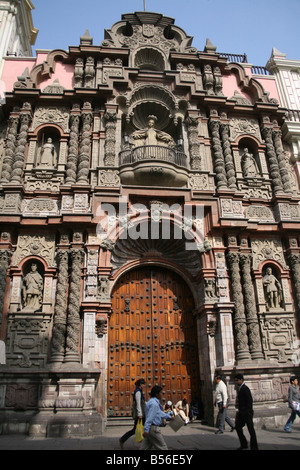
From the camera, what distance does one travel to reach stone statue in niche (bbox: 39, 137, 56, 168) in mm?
13469

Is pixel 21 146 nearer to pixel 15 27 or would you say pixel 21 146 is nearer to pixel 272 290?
pixel 15 27

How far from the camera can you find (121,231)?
12117mm

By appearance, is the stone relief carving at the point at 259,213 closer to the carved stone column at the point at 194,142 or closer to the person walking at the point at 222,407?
the carved stone column at the point at 194,142

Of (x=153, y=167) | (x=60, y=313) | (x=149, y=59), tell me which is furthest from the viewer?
(x=149, y=59)

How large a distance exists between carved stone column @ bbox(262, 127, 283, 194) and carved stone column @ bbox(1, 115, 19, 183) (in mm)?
9739

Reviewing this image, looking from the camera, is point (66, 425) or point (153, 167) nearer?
point (66, 425)

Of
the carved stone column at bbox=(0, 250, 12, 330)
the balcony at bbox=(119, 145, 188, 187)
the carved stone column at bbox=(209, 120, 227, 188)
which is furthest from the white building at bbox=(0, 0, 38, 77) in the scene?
the carved stone column at bbox=(209, 120, 227, 188)

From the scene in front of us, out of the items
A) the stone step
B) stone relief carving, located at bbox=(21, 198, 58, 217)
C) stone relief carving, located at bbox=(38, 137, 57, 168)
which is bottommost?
the stone step

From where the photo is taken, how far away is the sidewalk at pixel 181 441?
294 inches

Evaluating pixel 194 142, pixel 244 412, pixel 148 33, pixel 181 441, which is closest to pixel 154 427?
pixel 244 412

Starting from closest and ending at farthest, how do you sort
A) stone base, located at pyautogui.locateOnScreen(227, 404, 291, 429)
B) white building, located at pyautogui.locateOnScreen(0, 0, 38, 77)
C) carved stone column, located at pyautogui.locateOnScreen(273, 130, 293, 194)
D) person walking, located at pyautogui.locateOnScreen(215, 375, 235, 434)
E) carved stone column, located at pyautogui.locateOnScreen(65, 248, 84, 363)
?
person walking, located at pyautogui.locateOnScreen(215, 375, 235, 434) < stone base, located at pyautogui.locateOnScreen(227, 404, 291, 429) < carved stone column, located at pyautogui.locateOnScreen(65, 248, 84, 363) < carved stone column, located at pyautogui.locateOnScreen(273, 130, 293, 194) < white building, located at pyautogui.locateOnScreen(0, 0, 38, 77)

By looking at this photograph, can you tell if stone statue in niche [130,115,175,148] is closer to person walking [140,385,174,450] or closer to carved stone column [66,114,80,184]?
carved stone column [66,114,80,184]

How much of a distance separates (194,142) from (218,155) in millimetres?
1039

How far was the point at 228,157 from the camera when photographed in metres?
14.1
